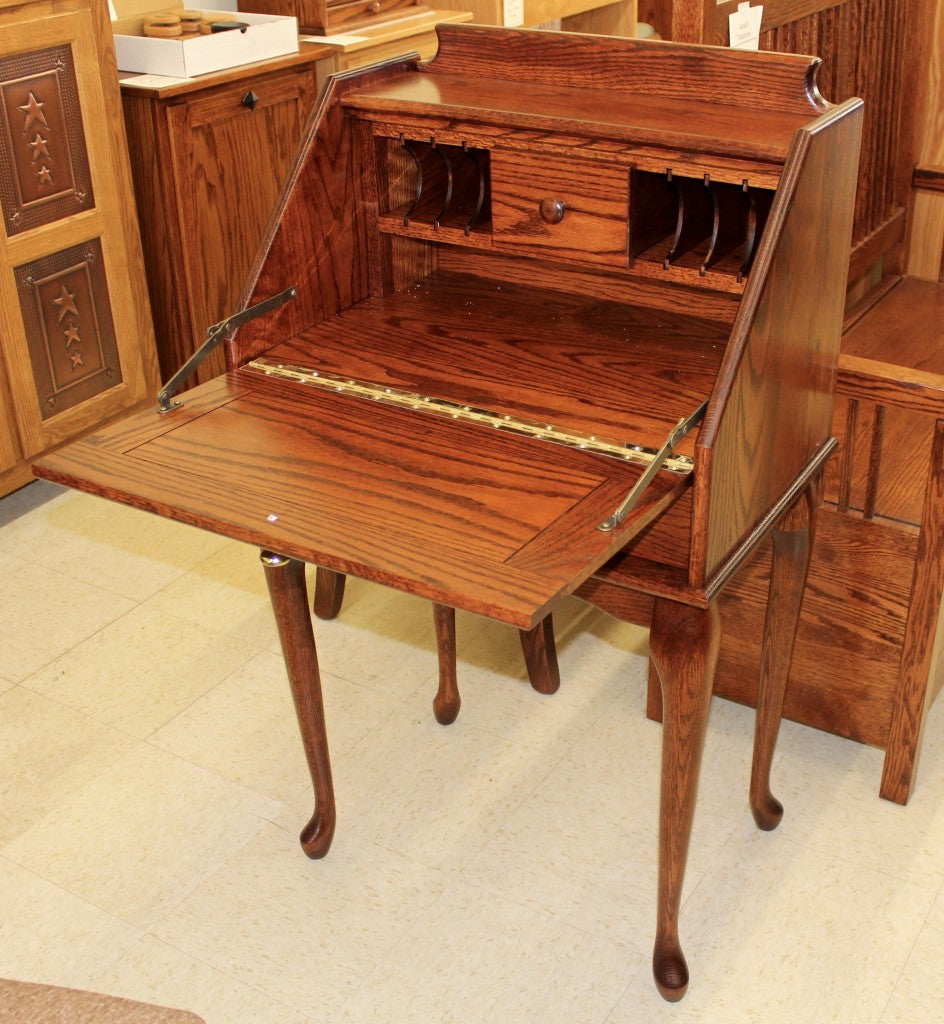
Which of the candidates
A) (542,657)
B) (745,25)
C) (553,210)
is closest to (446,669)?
(542,657)

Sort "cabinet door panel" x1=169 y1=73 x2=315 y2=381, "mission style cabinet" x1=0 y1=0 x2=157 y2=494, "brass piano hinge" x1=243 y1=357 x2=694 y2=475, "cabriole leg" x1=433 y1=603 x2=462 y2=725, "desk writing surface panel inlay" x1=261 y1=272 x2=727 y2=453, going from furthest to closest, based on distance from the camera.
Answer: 1. "cabinet door panel" x1=169 y1=73 x2=315 y2=381
2. "mission style cabinet" x1=0 y1=0 x2=157 y2=494
3. "cabriole leg" x1=433 y1=603 x2=462 y2=725
4. "desk writing surface panel inlay" x1=261 y1=272 x2=727 y2=453
5. "brass piano hinge" x1=243 y1=357 x2=694 y2=475

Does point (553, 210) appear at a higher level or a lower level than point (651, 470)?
higher

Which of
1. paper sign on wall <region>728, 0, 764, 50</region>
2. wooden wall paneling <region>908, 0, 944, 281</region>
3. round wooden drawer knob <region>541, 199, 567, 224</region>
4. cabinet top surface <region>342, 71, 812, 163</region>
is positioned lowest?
wooden wall paneling <region>908, 0, 944, 281</region>

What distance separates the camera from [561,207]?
1.81 meters

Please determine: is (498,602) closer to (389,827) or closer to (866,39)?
(389,827)

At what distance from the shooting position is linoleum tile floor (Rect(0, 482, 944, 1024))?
1880mm

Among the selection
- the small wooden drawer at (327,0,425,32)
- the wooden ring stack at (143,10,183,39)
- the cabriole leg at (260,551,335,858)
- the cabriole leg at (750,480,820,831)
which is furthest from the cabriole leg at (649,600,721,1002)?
the small wooden drawer at (327,0,425,32)

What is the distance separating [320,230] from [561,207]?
399mm

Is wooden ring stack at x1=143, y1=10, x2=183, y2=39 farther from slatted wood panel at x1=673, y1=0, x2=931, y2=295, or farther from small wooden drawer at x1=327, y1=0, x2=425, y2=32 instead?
slatted wood panel at x1=673, y1=0, x2=931, y2=295

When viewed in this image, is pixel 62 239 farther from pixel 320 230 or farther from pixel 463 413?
pixel 463 413

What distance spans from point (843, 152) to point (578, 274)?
584 mm

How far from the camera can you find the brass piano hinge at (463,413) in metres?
1.58

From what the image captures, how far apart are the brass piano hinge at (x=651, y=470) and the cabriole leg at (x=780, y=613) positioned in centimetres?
38

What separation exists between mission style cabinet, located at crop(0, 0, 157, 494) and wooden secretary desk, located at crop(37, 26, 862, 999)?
3.82 feet
